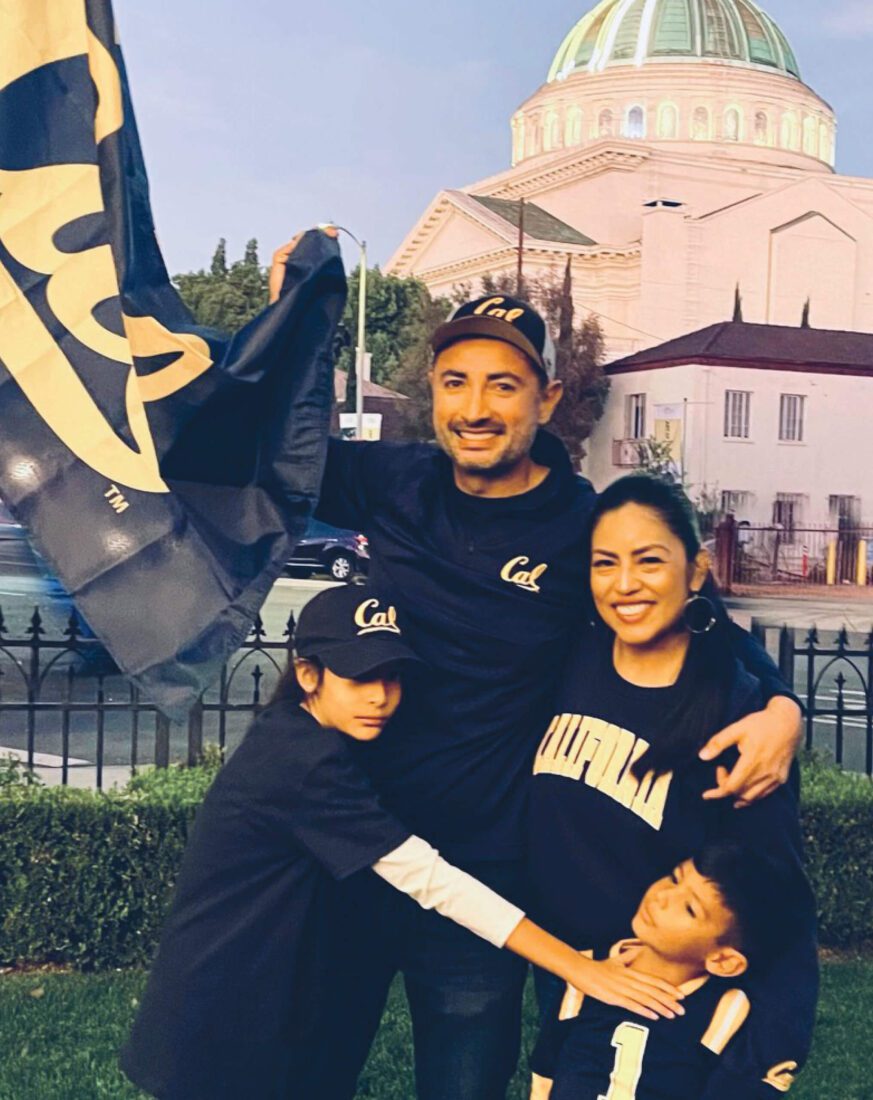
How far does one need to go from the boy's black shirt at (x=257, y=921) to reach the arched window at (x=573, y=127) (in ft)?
256

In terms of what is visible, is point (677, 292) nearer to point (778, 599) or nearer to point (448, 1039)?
point (778, 599)

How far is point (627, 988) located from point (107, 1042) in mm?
2895

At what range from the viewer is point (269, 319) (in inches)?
133

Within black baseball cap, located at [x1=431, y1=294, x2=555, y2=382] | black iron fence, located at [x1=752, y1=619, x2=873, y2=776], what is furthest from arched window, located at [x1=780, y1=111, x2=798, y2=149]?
black baseball cap, located at [x1=431, y1=294, x2=555, y2=382]

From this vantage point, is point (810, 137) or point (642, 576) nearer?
point (642, 576)

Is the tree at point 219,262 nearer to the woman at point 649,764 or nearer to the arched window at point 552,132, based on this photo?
the arched window at point 552,132

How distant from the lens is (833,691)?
14750 millimetres

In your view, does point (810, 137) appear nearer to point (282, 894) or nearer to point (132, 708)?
point (132, 708)

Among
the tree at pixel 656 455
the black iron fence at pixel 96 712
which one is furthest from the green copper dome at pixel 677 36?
the black iron fence at pixel 96 712

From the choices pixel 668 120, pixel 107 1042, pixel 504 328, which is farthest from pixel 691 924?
pixel 668 120

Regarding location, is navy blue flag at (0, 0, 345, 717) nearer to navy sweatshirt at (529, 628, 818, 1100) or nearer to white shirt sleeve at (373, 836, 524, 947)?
white shirt sleeve at (373, 836, 524, 947)

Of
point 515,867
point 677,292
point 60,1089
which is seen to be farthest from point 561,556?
point 677,292

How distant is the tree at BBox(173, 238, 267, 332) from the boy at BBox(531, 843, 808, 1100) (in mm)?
47277

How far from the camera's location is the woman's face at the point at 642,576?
280cm
